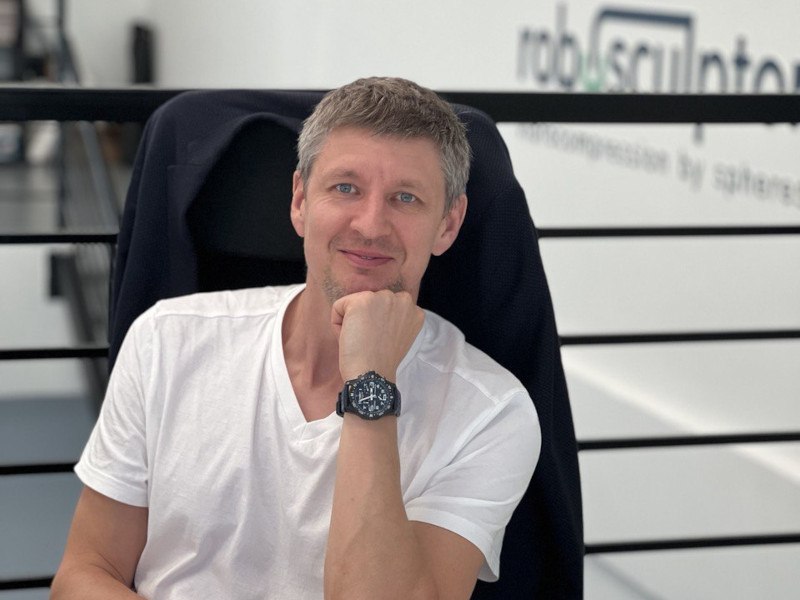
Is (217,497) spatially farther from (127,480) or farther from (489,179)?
(489,179)

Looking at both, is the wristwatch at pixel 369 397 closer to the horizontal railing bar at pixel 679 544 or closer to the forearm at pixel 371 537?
the forearm at pixel 371 537

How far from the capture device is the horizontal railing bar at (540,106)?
4.87 feet

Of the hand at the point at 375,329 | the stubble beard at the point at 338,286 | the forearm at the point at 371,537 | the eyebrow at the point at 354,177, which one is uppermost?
the eyebrow at the point at 354,177

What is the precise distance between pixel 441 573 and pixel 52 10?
33.0 feet

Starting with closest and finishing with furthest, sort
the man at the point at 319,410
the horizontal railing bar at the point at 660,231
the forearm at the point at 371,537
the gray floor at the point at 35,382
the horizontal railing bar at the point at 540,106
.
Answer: the forearm at the point at 371,537, the man at the point at 319,410, the horizontal railing bar at the point at 540,106, the horizontal railing bar at the point at 660,231, the gray floor at the point at 35,382

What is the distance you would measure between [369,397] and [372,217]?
0.66 ft

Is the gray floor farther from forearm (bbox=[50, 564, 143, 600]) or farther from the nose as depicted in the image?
the nose

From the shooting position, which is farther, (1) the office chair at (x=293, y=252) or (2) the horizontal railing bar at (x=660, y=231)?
(2) the horizontal railing bar at (x=660, y=231)

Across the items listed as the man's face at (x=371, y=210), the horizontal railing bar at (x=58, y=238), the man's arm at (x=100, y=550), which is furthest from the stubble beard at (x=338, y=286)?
the horizontal railing bar at (x=58, y=238)

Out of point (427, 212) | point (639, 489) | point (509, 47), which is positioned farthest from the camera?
point (509, 47)

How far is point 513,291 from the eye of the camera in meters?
1.35

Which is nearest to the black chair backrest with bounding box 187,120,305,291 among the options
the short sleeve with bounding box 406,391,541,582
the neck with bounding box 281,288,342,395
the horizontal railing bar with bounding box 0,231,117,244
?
the neck with bounding box 281,288,342,395

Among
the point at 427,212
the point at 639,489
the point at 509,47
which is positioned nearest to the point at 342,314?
the point at 427,212

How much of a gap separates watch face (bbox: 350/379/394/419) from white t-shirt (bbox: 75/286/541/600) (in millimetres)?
91
